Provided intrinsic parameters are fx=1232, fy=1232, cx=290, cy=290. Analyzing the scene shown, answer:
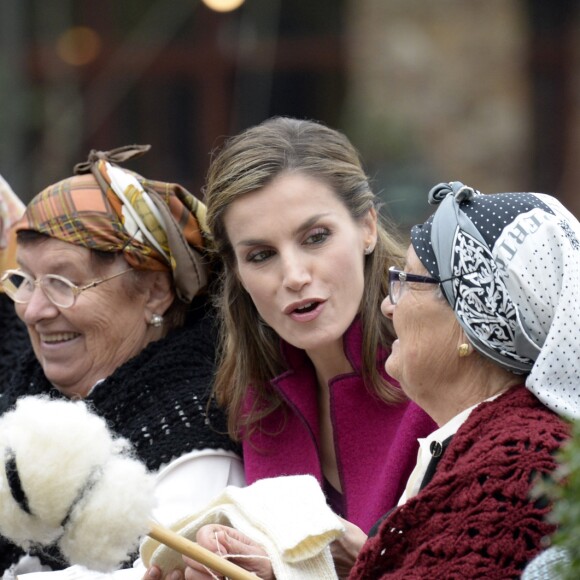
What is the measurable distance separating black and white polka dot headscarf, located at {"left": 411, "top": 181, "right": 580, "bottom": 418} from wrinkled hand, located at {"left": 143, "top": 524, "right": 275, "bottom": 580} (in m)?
0.65

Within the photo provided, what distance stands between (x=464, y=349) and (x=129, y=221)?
4.92 ft

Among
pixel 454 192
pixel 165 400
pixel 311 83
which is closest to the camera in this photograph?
pixel 454 192

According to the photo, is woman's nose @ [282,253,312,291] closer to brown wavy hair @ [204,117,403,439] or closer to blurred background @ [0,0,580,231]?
brown wavy hair @ [204,117,403,439]

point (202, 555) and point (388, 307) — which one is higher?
point (388, 307)

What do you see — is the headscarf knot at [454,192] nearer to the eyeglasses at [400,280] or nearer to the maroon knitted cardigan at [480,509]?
the eyeglasses at [400,280]

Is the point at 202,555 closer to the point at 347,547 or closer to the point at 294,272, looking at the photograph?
the point at 347,547

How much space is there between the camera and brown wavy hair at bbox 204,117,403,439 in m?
3.38

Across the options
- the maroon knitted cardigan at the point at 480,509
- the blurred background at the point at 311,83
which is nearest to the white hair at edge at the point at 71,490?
the maroon knitted cardigan at the point at 480,509

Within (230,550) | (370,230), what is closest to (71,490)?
(230,550)

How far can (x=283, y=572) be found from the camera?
2.60 metres

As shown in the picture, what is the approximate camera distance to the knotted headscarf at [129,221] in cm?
378

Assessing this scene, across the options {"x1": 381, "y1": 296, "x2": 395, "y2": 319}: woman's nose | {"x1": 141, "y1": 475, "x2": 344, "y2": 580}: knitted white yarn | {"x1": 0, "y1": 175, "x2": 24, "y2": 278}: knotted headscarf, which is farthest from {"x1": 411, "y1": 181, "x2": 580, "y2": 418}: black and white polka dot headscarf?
{"x1": 0, "y1": 175, "x2": 24, "y2": 278}: knotted headscarf

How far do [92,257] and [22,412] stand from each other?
1448mm

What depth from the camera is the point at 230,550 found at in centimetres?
264
